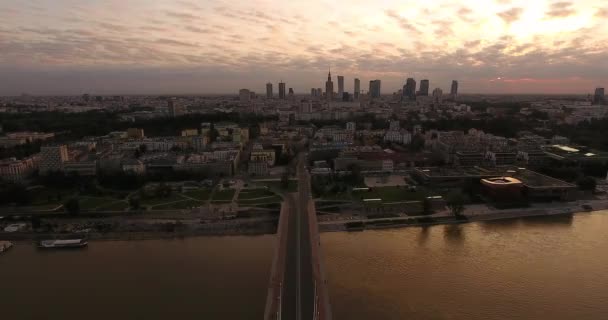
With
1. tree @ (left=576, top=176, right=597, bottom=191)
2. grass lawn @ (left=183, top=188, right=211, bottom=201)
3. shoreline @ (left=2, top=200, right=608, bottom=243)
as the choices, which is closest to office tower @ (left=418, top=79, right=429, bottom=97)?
tree @ (left=576, top=176, right=597, bottom=191)

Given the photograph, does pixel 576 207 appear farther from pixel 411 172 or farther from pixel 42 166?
pixel 42 166

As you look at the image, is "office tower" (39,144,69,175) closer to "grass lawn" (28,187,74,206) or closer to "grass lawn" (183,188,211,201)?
"grass lawn" (28,187,74,206)

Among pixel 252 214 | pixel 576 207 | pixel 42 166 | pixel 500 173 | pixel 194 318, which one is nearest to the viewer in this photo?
pixel 194 318

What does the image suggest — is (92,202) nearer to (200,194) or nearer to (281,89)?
(200,194)

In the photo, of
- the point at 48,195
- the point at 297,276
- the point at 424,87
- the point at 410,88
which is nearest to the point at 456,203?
the point at 297,276

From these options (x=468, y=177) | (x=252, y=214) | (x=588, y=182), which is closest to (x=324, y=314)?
(x=252, y=214)
